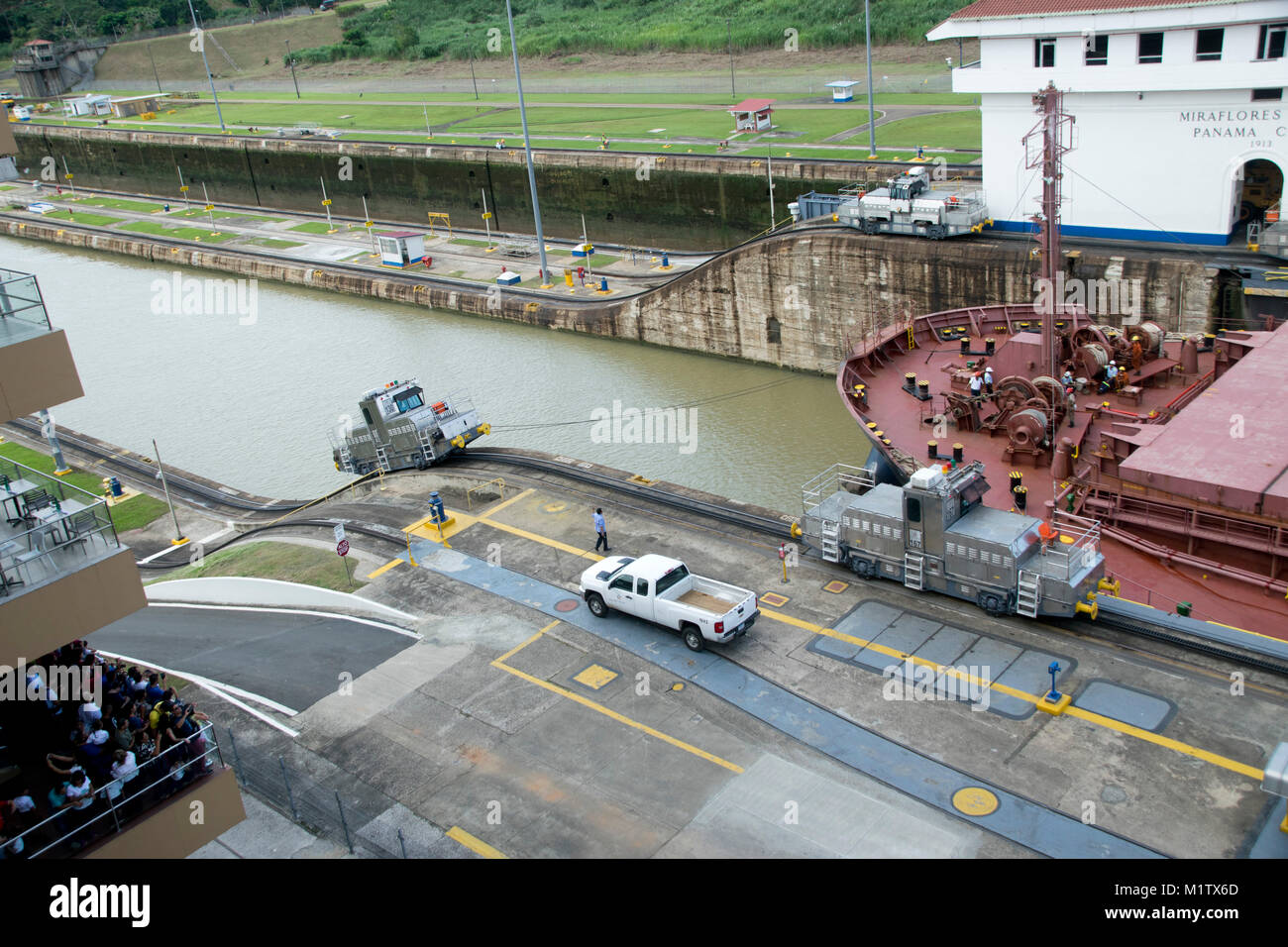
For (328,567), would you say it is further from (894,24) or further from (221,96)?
(221,96)

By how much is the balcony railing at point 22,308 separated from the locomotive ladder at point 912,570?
55.8 feet

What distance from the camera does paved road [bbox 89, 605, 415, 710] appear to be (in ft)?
77.4

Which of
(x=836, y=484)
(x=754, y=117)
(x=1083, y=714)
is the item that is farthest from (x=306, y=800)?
(x=754, y=117)

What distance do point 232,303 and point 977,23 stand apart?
4568 centimetres

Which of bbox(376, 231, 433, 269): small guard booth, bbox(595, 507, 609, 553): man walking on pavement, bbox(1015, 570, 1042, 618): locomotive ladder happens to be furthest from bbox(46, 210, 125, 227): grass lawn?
bbox(1015, 570, 1042, 618): locomotive ladder

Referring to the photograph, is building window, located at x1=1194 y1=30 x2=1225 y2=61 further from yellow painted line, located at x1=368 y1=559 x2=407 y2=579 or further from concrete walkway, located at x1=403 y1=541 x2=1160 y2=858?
yellow painted line, located at x1=368 y1=559 x2=407 y2=579

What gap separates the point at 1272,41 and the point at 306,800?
1401 inches

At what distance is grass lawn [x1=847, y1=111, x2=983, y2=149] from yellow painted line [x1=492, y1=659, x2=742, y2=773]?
43.4 meters

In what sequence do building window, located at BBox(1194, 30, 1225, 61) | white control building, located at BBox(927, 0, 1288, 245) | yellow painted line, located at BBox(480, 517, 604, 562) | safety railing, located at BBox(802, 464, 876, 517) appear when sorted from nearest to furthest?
safety railing, located at BBox(802, 464, 876, 517) → yellow painted line, located at BBox(480, 517, 604, 562) → white control building, located at BBox(927, 0, 1288, 245) → building window, located at BBox(1194, 30, 1225, 61)

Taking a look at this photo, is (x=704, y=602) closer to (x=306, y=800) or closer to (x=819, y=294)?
(x=306, y=800)

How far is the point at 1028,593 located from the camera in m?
21.9

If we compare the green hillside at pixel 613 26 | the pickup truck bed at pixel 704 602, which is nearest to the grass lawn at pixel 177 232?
the green hillside at pixel 613 26

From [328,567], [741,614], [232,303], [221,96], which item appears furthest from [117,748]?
[221,96]

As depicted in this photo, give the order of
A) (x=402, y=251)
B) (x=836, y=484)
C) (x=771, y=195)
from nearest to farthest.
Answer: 1. (x=836, y=484)
2. (x=771, y=195)
3. (x=402, y=251)
